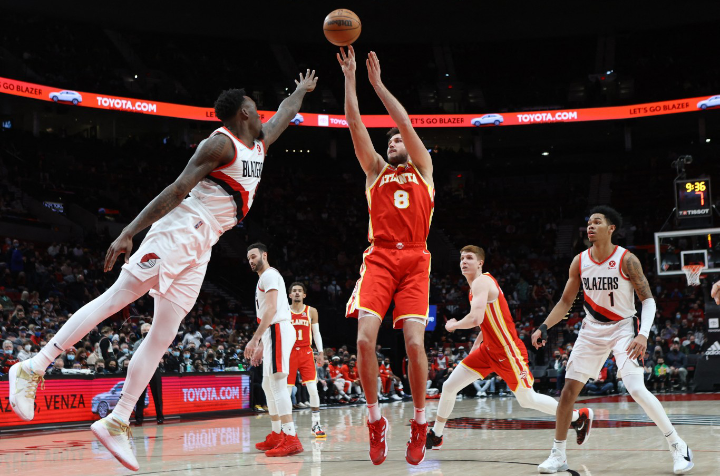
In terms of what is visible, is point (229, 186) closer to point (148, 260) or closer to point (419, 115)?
point (148, 260)

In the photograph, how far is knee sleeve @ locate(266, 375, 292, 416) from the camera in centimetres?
866

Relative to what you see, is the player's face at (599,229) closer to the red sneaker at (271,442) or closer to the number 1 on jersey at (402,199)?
the number 1 on jersey at (402,199)

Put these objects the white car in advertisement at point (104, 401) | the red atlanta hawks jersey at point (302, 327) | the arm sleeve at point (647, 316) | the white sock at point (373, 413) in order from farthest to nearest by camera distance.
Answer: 1. the white car in advertisement at point (104, 401)
2. the red atlanta hawks jersey at point (302, 327)
3. the arm sleeve at point (647, 316)
4. the white sock at point (373, 413)

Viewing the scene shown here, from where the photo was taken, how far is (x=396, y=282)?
6.20 m

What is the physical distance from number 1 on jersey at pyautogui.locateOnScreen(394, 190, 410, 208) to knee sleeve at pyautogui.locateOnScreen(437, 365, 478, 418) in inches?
108

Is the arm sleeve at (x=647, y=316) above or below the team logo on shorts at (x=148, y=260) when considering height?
below

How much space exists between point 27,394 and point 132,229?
1.35 metres

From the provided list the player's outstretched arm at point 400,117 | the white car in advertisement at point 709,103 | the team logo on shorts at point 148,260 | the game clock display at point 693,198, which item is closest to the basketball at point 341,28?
the player's outstretched arm at point 400,117

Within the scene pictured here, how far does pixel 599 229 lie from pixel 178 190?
148 inches

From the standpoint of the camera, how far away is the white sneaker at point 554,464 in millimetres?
6254

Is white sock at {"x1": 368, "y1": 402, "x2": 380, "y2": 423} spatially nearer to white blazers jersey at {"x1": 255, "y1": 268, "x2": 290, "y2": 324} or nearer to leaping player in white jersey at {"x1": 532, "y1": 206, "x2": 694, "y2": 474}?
leaping player in white jersey at {"x1": 532, "y1": 206, "x2": 694, "y2": 474}

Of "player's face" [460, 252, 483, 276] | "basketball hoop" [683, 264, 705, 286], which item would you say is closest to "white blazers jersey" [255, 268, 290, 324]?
"player's face" [460, 252, 483, 276]

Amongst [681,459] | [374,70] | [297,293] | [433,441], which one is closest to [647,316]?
[681,459]

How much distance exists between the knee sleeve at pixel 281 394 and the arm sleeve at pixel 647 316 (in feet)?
13.1
